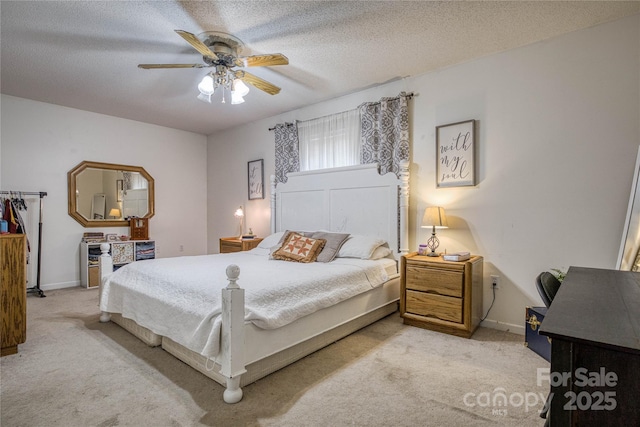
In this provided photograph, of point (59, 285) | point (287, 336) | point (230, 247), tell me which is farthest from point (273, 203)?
point (59, 285)

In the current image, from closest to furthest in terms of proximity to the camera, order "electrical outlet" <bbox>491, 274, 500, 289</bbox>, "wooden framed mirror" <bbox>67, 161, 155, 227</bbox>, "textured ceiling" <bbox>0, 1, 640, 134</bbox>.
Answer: "textured ceiling" <bbox>0, 1, 640, 134</bbox>
"electrical outlet" <bbox>491, 274, 500, 289</bbox>
"wooden framed mirror" <bbox>67, 161, 155, 227</bbox>

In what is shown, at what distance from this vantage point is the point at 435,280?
2.92m

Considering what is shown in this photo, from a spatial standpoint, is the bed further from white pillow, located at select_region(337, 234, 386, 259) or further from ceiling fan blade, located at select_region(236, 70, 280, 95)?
ceiling fan blade, located at select_region(236, 70, 280, 95)

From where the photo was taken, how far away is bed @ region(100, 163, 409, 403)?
6.29 feet

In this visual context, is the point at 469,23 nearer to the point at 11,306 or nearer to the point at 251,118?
the point at 251,118

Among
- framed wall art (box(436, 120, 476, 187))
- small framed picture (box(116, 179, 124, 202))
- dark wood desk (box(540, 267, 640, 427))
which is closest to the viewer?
dark wood desk (box(540, 267, 640, 427))

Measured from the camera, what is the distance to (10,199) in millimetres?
3955

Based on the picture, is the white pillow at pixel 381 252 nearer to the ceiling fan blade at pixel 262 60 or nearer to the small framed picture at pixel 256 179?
the ceiling fan blade at pixel 262 60

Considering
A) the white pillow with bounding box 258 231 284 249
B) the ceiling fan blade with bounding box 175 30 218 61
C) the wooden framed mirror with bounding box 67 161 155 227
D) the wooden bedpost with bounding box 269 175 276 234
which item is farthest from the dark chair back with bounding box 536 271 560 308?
the wooden framed mirror with bounding box 67 161 155 227

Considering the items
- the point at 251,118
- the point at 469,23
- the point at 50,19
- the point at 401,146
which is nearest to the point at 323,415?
the point at 401,146

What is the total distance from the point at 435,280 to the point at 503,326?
0.82 metres

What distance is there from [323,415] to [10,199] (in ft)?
15.4

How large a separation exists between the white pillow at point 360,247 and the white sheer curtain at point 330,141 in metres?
1.06

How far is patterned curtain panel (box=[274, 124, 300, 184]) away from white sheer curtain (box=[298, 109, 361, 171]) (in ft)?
0.25
